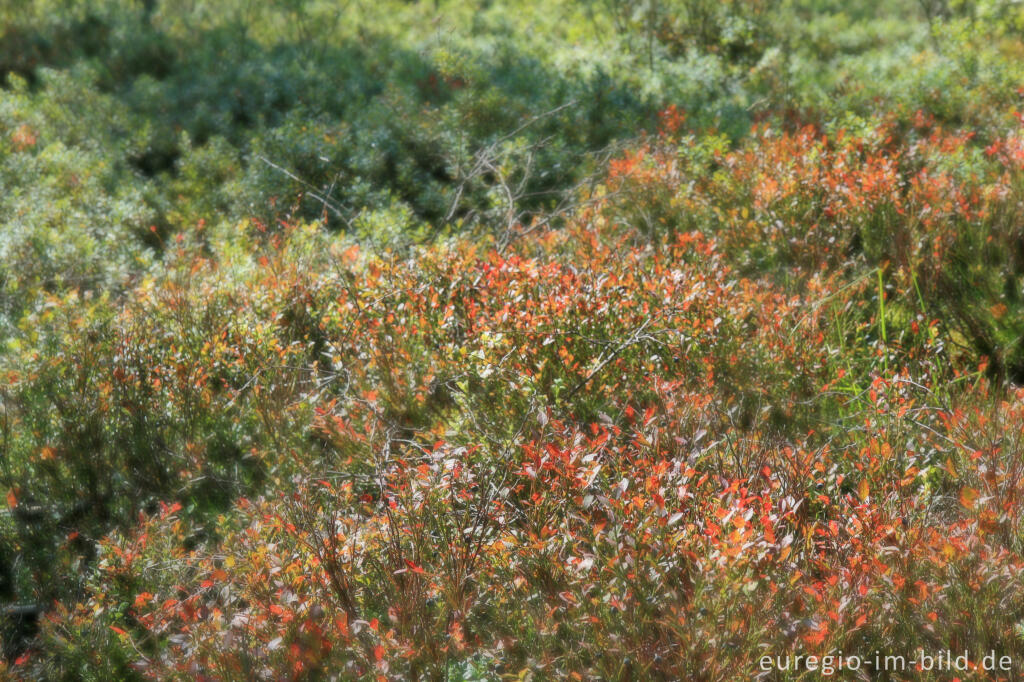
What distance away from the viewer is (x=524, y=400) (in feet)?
12.6

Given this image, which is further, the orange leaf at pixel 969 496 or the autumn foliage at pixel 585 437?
the orange leaf at pixel 969 496

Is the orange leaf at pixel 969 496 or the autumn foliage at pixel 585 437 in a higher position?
the orange leaf at pixel 969 496

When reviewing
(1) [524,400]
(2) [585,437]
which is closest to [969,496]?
(2) [585,437]

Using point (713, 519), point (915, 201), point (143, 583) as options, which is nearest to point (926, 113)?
point (915, 201)

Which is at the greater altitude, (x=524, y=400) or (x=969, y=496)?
(x=969, y=496)

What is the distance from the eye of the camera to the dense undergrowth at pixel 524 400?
8.64 ft

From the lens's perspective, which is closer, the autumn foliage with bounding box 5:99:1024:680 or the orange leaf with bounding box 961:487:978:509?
the autumn foliage with bounding box 5:99:1024:680

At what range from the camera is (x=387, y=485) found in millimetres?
3541

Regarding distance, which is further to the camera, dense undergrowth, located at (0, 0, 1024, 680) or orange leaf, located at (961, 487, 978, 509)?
orange leaf, located at (961, 487, 978, 509)

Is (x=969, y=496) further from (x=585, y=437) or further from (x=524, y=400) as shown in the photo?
(x=524, y=400)

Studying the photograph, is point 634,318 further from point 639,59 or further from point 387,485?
point 639,59

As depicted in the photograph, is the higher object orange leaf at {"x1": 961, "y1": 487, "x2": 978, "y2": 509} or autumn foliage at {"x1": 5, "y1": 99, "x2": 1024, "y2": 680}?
orange leaf at {"x1": 961, "y1": 487, "x2": 978, "y2": 509}

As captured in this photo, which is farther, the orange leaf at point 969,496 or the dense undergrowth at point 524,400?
the orange leaf at point 969,496

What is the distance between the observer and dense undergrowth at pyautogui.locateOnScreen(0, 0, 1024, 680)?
2.63m
